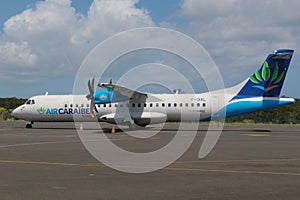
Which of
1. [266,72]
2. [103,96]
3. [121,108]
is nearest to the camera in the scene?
[266,72]

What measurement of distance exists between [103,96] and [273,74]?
13952 mm

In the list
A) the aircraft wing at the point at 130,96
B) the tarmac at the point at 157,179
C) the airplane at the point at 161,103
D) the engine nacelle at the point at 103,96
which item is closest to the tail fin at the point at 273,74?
the airplane at the point at 161,103

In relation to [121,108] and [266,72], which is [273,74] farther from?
[121,108]

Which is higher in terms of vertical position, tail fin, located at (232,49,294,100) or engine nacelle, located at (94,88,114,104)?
tail fin, located at (232,49,294,100)

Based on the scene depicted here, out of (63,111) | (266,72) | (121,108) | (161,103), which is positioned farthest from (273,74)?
(63,111)

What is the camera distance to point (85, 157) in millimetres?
15086

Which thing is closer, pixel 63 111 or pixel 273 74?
pixel 273 74

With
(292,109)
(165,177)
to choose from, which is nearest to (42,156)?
(165,177)

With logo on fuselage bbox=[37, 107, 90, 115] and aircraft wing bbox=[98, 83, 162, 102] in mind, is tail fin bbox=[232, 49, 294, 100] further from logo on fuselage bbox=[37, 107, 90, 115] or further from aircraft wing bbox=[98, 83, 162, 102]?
logo on fuselage bbox=[37, 107, 90, 115]

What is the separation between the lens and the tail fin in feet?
104

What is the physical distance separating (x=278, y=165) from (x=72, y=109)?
27483 millimetres

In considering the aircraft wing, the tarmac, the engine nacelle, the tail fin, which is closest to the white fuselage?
the aircraft wing

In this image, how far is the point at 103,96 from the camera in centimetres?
3431

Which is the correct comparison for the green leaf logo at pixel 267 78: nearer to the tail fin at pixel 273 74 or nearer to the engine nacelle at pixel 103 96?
the tail fin at pixel 273 74
